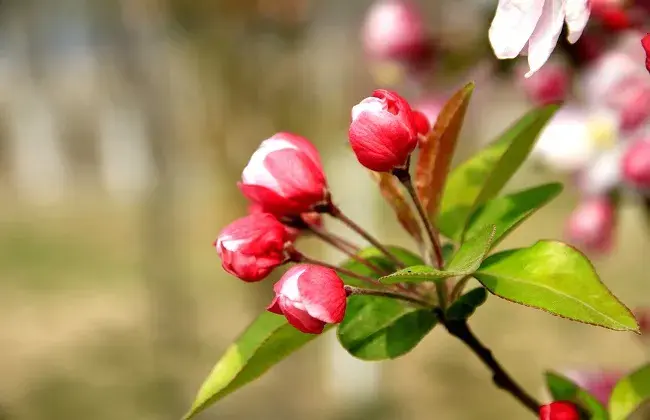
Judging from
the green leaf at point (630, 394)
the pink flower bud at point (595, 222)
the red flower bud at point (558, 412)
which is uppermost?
the red flower bud at point (558, 412)

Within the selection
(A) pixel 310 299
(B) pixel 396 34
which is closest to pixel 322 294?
(A) pixel 310 299

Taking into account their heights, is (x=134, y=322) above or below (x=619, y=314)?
below

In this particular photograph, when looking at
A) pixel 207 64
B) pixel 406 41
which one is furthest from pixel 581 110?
pixel 207 64

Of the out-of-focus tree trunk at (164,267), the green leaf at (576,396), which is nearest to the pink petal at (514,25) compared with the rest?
the green leaf at (576,396)

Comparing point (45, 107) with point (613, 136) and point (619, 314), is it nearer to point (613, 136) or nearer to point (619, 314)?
point (613, 136)

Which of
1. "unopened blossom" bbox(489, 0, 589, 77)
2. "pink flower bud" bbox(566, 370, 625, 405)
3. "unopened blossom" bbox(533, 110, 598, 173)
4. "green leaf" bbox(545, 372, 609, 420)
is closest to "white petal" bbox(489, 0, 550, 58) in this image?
"unopened blossom" bbox(489, 0, 589, 77)

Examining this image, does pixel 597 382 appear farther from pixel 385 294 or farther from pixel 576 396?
pixel 385 294

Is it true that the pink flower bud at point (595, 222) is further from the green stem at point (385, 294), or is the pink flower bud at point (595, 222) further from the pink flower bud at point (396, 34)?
the green stem at point (385, 294)
